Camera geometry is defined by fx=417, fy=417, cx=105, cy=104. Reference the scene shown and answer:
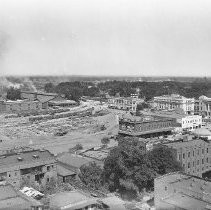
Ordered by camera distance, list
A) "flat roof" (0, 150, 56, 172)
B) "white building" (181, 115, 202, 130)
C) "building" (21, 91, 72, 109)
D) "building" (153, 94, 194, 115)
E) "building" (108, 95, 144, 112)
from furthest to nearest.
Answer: "building" (21, 91, 72, 109) < "building" (108, 95, 144, 112) < "building" (153, 94, 194, 115) < "white building" (181, 115, 202, 130) < "flat roof" (0, 150, 56, 172)

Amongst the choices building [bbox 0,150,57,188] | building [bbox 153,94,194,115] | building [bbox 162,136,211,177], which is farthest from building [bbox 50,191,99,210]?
building [bbox 153,94,194,115]

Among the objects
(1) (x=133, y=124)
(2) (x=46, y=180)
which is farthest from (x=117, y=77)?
(2) (x=46, y=180)

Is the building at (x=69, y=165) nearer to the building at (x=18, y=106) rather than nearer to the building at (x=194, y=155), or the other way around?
the building at (x=194, y=155)

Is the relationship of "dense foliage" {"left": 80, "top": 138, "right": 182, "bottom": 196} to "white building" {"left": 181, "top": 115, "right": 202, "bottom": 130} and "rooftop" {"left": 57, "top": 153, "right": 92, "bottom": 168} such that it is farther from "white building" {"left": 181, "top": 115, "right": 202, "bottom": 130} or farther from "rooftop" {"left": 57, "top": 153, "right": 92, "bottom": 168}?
"white building" {"left": 181, "top": 115, "right": 202, "bottom": 130}

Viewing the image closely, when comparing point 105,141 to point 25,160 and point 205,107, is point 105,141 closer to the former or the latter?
point 25,160

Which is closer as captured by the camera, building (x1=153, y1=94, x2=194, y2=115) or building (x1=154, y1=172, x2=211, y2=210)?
building (x1=154, y1=172, x2=211, y2=210)

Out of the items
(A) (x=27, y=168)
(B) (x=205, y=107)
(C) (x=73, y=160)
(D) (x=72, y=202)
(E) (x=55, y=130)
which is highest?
(A) (x=27, y=168)

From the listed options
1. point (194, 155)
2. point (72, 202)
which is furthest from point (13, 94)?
point (72, 202)

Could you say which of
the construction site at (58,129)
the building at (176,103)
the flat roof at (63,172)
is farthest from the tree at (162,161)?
the building at (176,103)
